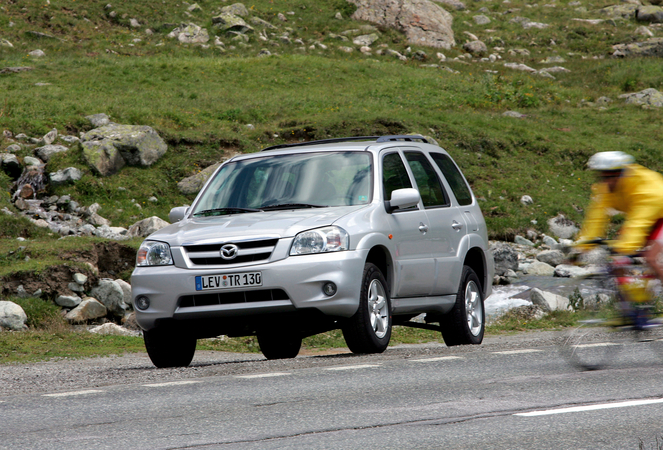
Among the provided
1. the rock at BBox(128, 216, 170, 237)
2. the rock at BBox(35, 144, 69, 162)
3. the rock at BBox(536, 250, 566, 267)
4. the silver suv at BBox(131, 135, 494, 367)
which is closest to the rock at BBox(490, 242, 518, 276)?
the rock at BBox(536, 250, 566, 267)

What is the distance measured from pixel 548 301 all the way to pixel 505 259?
4.05 m

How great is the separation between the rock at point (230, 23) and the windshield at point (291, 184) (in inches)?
1461

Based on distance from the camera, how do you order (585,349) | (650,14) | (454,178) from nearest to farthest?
(585,349) → (454,178) → (650,14)

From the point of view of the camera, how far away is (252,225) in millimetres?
8148

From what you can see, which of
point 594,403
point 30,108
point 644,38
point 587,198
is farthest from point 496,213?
point 644,38

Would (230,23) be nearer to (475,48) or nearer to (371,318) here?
(475,48)

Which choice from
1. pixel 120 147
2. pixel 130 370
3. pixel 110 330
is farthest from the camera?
pixel 120 147

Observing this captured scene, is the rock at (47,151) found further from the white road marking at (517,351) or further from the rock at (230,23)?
the rock at (230,23)

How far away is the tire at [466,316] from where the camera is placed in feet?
32.6

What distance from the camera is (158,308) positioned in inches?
324

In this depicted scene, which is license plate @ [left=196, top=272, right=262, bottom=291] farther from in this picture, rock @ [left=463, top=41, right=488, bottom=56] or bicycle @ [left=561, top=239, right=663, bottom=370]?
rock @ [left=463, top=41, right=488, bottom=56]

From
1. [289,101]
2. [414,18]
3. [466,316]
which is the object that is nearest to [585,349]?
[466,316]

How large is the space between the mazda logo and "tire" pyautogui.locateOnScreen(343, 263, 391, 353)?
46.1 inches

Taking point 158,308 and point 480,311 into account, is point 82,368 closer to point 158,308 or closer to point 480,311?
point 158,308
